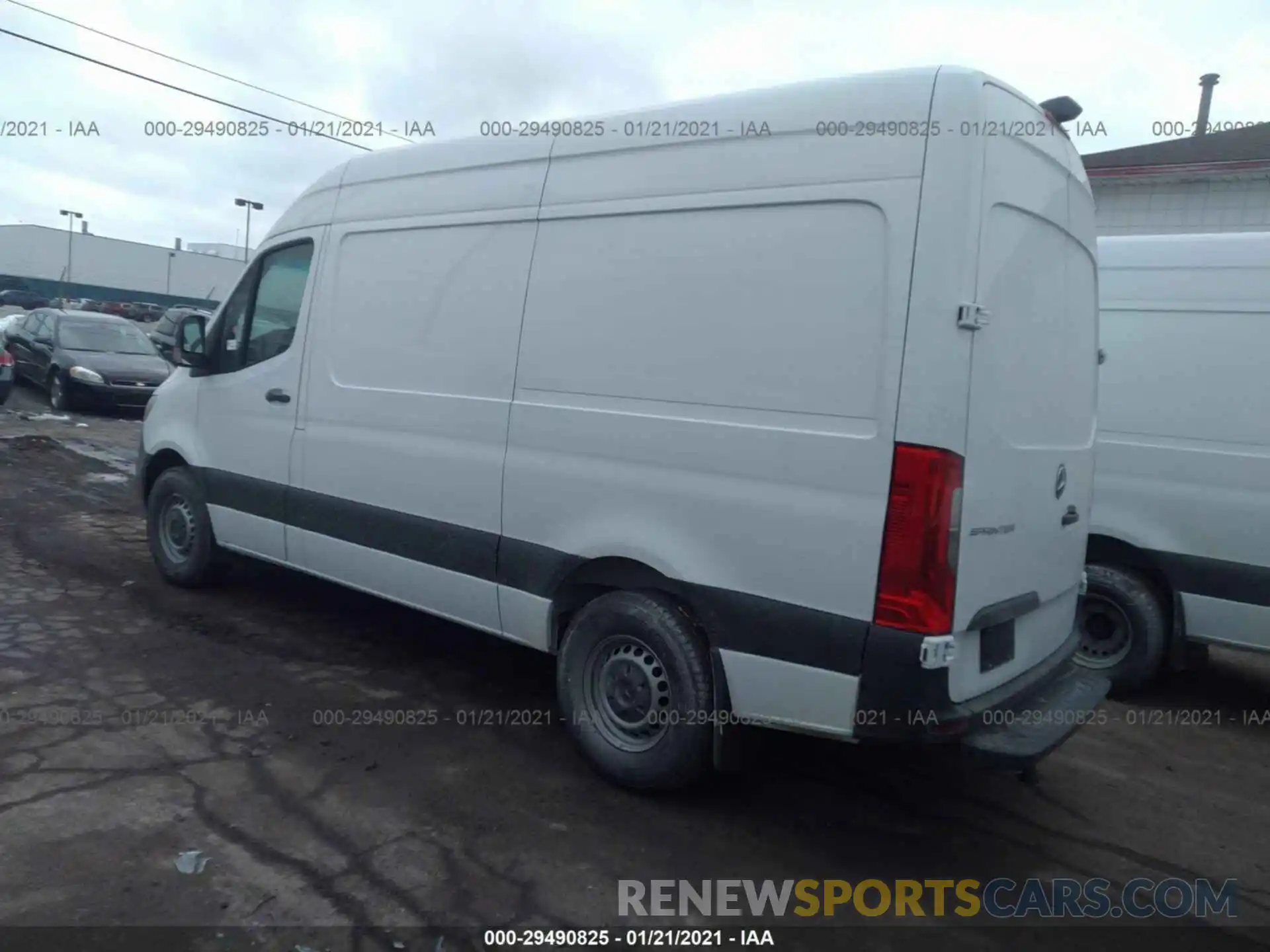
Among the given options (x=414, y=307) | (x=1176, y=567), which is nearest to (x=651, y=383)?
(x=414, y=307)

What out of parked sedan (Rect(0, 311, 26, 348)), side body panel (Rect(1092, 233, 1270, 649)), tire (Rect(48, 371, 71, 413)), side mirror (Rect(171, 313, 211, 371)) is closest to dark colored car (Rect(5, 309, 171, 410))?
tire (Rect(48, 371, 71, 413))

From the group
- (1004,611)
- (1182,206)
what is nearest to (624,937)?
(1004,611)

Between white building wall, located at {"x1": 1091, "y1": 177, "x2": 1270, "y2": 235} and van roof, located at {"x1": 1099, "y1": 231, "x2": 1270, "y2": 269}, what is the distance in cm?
750

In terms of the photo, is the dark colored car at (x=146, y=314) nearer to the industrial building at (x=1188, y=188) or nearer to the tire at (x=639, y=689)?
the industrial building at (x=1188, y=188)

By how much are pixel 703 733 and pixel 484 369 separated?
6.15 feet

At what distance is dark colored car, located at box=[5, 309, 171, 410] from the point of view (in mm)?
15008

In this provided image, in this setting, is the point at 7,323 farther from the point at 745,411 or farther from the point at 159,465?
the point at 745,411

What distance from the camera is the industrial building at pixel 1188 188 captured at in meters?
11.9

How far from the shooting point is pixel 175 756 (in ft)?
13.5

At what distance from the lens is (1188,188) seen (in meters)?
12.4

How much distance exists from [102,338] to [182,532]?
11.7 m

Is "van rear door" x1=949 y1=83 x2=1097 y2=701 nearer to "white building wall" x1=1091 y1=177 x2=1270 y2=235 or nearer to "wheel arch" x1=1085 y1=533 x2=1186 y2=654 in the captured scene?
"wheel arch" x1=1085 y1=533 x2=1186 y2=654

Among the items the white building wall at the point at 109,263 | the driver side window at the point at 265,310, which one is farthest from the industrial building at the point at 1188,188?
the white building wall at the point at 109,263

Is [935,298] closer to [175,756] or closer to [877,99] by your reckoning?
[877,99]
